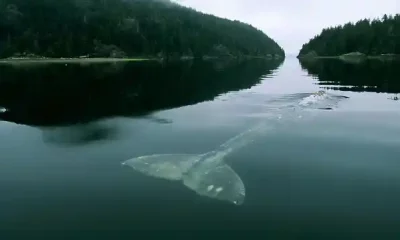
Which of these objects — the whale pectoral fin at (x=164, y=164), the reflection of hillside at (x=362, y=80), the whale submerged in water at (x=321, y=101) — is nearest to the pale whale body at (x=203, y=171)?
the whale pectoral fin at (x=164, y=164)

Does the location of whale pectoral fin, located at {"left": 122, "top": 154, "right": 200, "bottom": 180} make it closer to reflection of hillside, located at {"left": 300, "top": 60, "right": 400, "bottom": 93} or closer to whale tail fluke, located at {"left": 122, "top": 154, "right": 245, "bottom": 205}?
whale tail fluke, located at {"left": 122, "top": 154, "right": 245, "bottom": 205}

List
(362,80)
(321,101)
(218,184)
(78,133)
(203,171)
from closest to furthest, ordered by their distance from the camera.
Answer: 1. (218,184)
2. (203,171)
3. (78,133)
4. (321,101)
5. (362,80)

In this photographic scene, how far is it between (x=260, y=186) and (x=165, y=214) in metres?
4.34

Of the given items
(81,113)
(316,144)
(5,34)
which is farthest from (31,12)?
(316,144)

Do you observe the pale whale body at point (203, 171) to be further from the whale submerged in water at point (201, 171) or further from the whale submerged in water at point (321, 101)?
the whale submerged in water at point (321, 101)

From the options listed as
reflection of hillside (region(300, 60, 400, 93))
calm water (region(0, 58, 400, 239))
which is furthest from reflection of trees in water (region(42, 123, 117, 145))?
reflection of hillside (region(300, 60, 400, 93))

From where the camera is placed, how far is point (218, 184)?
51.2 feet

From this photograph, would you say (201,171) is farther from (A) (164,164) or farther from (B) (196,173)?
(A) (164,164)

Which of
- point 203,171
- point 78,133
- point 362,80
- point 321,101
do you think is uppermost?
point 78,133

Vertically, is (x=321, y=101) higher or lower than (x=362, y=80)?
higher

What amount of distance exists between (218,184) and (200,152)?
4.58 meters

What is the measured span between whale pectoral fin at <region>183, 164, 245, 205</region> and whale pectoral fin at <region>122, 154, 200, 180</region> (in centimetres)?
69

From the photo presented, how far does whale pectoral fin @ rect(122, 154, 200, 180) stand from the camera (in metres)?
16.8

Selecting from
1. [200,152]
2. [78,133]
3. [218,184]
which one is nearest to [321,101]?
[200,152]
